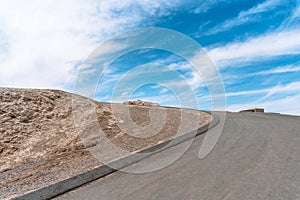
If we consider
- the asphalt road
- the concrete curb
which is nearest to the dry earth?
the concrete curb

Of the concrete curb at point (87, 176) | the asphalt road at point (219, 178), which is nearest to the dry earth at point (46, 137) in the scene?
the concrete curb at point (87, 176)

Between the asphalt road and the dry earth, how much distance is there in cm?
125

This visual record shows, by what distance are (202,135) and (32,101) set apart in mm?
7768

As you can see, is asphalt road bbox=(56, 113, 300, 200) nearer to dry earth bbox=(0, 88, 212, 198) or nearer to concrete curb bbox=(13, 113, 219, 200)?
concrete curb bbox=(13, 113, 219, 200)

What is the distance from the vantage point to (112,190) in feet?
17.8

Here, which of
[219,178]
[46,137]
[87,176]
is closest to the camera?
[219,178]

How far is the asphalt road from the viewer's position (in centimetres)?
455

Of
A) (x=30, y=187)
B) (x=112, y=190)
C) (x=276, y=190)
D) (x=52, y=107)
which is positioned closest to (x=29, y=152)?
(x=52, y=107)

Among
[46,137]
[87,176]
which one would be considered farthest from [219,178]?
[46,137]

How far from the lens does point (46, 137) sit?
1000 cm

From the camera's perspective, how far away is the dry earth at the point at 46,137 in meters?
6.75

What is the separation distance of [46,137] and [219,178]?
728 centimetres

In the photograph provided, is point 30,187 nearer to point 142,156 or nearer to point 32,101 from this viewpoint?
point 142,156

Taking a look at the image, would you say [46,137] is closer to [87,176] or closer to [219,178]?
[87,176]
